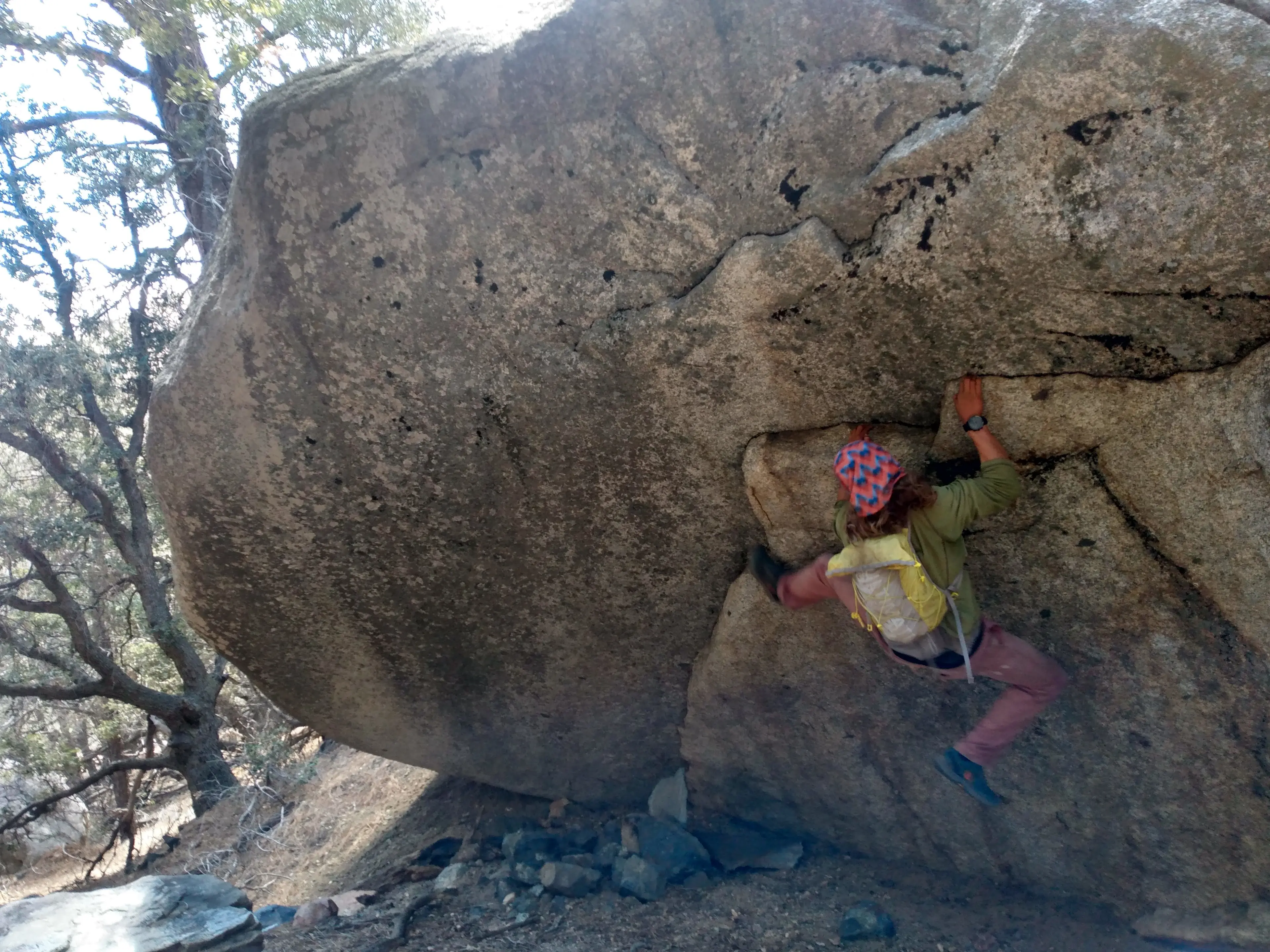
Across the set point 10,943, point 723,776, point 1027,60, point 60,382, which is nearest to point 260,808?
point 10,943

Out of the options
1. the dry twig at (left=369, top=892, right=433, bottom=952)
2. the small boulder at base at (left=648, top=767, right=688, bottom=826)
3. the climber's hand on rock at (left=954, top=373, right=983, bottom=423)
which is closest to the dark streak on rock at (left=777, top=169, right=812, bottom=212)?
the climber's hand on rock at (left=954, top=373, right=983, bottom=423)

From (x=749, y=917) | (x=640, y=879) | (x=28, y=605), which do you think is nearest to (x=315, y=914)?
(x=640, y=879)

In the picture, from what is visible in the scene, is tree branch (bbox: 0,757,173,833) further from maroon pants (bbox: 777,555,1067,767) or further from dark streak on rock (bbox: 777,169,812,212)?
dark streak on rock (bbox: 777,169,812,212)

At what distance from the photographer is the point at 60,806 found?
8.13m

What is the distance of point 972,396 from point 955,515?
0.36 metres

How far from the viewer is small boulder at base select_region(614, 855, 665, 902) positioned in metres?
3.96

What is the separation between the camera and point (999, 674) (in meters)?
3.06

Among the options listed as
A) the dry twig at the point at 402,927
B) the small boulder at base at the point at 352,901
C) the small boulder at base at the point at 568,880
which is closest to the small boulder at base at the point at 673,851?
the small boulder at base at the point at 568,880

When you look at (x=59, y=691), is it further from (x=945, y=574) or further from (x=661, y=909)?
(x=945, y=574)

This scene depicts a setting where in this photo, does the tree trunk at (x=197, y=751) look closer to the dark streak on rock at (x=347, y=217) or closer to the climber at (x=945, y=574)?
the dark streak on rock at (x=347, y=217)

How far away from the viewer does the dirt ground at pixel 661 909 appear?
3.53 meters

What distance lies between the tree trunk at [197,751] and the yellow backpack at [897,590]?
Result: 5.82m

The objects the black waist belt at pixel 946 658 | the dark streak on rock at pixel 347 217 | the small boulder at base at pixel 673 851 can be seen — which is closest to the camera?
the black waist belt at pixel 946 658

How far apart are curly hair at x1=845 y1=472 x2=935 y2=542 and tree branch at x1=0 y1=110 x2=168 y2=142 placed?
6494mm
